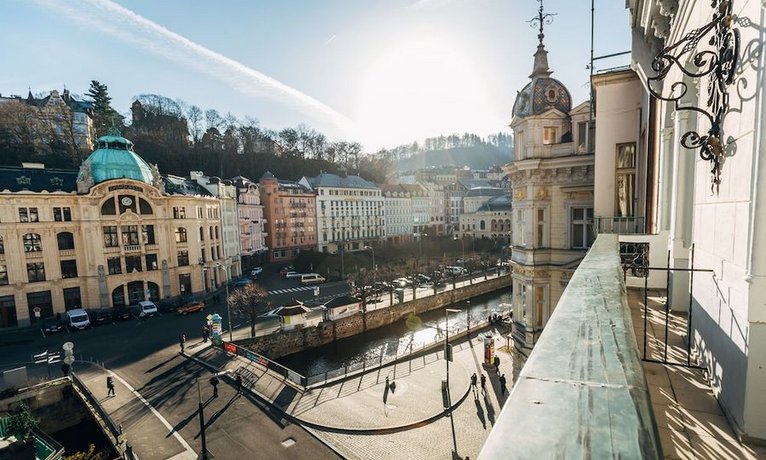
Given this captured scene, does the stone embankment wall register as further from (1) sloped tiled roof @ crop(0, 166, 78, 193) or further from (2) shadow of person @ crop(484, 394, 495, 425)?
(1) sloped tiled roof @ crop(0, 166, 78, 193)

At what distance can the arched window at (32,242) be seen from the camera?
33812 millimetres

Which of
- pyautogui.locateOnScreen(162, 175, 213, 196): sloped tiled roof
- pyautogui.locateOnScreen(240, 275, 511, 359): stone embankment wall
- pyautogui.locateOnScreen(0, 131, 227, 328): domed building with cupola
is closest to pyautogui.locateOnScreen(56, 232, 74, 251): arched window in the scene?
pyautogui.locateOnScreen(0, 131, 227, 328): domed building with cupola

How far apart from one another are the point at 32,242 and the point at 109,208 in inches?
259

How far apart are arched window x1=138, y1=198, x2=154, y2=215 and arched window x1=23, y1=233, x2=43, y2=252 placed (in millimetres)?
8442

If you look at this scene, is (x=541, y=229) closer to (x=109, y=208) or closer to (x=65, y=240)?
(x=109, y=208)

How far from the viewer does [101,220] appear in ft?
119

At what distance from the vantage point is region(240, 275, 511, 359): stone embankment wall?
99.1 ft

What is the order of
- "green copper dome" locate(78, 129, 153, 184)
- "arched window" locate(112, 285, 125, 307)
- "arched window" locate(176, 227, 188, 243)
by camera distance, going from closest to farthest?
1. "green copper dome" locate(78, 129, 153, 184)
2. "arched window" locate(112, 285, 125, 307)
3. "arched window" locate(176, 227, 188, 243)

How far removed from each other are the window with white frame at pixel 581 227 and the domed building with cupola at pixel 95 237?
38.8m

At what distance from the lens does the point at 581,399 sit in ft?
3.97

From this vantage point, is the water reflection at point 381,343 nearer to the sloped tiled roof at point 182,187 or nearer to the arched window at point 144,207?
the arched window at point 144,207

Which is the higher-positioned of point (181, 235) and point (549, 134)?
point (549, 134)

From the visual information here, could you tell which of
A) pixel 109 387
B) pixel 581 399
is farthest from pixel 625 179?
pixel 109 387

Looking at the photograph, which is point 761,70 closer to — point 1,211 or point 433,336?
point 433,336
